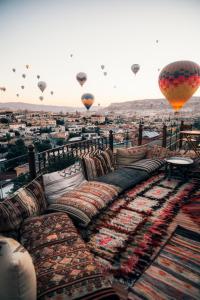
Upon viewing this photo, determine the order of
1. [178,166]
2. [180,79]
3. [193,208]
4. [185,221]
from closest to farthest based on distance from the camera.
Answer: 1. [185,221]
2. [193,208]
3. [178,166]
4. [180,79]

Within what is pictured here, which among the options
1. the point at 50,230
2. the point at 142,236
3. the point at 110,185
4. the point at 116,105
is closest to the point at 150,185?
the point at 110,185

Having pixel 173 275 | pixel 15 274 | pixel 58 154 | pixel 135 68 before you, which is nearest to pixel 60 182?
pixel 58 154

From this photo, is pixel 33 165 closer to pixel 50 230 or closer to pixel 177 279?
pixel 50 230

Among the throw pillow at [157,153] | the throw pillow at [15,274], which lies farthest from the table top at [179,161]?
the throw pillow at [15,274]

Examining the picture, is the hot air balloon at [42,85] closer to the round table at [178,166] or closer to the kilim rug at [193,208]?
the round table at [178,166]

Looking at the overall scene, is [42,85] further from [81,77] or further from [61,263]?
[61,263]

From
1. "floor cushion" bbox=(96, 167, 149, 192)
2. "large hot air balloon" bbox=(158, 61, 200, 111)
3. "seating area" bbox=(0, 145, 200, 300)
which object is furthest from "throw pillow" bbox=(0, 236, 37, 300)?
"large hot air balloon" bbox=(158, 61, 200, 111)

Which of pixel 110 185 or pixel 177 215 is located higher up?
pixel 110 185
